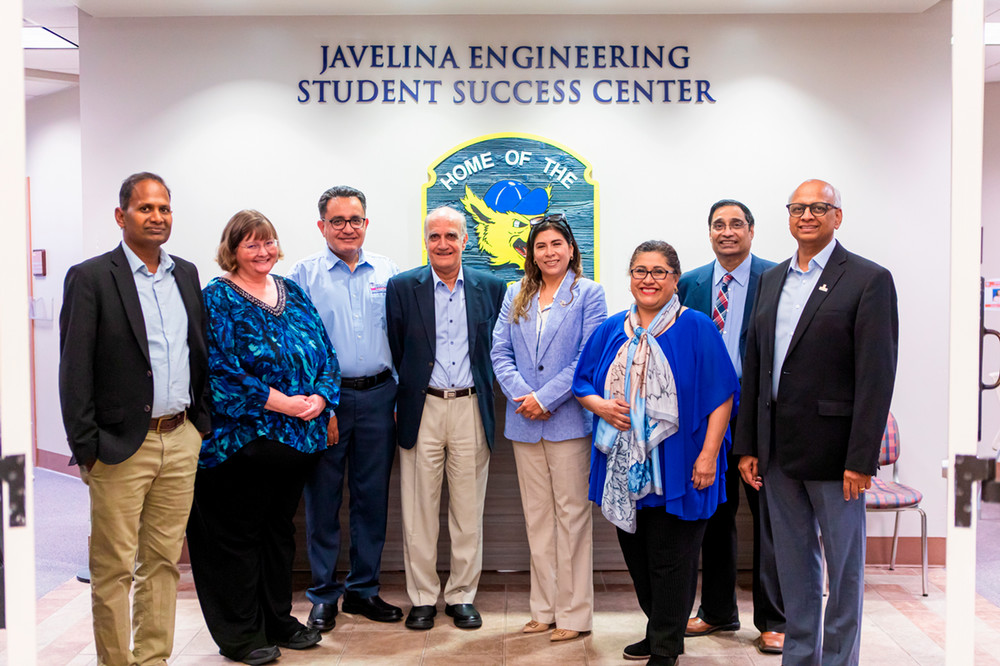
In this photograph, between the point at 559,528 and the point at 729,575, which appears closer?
the point at 559,528

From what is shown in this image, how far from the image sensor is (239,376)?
3121mm

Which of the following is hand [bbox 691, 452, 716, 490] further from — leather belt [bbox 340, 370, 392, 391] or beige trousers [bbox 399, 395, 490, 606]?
leather belt [bbox 340, 370, 392, 391]

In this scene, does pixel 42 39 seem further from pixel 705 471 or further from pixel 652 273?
pixel 705 471

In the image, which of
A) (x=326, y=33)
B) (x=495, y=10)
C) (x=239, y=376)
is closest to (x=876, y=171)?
(x=495, y=10)

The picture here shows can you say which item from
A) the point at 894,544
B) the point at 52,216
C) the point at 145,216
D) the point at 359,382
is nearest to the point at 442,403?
the point at 359,382

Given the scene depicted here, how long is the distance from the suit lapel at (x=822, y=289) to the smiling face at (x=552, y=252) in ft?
3.44

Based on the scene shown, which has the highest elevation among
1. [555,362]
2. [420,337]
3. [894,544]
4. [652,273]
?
[652,273]

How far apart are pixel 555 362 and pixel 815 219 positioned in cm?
119

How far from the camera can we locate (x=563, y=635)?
353cm

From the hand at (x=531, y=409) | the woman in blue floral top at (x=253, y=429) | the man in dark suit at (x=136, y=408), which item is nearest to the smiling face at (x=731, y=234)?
the hand at (x=531, y=409)

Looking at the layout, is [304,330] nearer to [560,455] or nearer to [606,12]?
[560,455]

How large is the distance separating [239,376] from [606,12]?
3.09 metres

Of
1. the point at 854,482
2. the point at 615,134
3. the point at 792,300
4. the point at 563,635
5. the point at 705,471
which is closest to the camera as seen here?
the point at 854,482

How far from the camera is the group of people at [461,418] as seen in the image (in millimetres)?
2803
